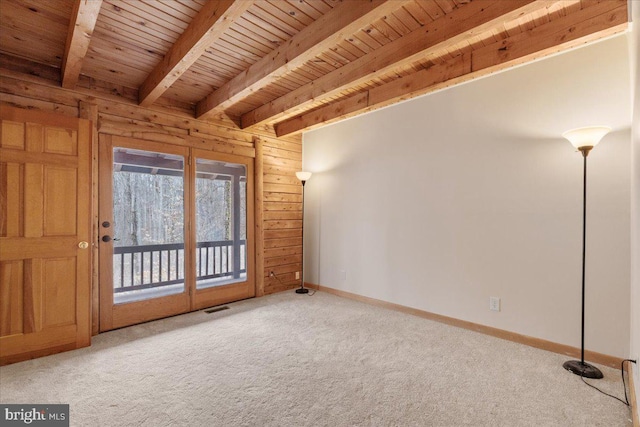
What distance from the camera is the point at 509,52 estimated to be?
2.54 metres

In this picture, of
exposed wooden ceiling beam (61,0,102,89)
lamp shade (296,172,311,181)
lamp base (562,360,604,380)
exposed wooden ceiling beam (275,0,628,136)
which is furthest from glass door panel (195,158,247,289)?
lamp base (562,360,604,380)

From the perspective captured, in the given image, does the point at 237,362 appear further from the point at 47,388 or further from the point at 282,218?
the point at 282,218

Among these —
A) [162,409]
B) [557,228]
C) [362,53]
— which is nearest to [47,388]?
[162,409]

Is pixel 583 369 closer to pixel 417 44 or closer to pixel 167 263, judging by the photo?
pixel 417 44

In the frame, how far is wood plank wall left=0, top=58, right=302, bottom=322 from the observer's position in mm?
2816

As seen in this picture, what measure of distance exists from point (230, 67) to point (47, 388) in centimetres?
302

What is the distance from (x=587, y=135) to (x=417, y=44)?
56.5 inches

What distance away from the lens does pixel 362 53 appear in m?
2.81

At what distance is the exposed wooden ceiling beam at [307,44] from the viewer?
1.97 m

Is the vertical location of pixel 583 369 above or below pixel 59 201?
below

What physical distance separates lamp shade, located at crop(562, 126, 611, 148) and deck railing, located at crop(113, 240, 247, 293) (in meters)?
3.79

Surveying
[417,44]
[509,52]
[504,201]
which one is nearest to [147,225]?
[417,44]

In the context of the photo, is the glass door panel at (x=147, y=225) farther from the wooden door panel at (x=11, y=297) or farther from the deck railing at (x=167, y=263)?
the wooden door panel at (x=11, y=297)

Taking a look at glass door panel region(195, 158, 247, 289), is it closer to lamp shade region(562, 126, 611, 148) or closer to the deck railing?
the deck railing
